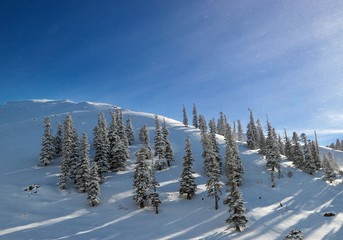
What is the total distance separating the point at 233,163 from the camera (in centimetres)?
5050

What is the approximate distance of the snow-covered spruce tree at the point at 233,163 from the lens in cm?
4950

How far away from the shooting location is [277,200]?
193ft

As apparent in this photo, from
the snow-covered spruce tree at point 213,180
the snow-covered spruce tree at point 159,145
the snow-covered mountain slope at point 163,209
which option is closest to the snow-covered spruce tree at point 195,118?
the snow-covered mountain slope at point 163,209

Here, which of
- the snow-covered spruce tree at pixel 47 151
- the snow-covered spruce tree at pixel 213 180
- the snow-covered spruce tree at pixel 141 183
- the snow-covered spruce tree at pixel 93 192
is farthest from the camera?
the snow-covered spruce tree at pixel 47 151

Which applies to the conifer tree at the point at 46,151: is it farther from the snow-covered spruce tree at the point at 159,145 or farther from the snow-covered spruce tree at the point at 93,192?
the snow-covered spruce tree at the point at 159,145

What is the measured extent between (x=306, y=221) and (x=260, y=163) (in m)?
39.4

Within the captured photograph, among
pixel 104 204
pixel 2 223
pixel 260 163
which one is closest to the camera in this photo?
pixel 2 223

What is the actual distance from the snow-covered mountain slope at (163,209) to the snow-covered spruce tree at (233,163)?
3544mm

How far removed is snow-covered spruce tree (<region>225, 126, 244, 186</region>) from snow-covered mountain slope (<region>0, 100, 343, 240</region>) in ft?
11.6

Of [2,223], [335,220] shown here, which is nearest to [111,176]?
[2,223]

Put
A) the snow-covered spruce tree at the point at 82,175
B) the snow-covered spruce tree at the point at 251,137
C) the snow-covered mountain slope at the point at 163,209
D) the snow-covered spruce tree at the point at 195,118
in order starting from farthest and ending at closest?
the snow-covered spruce tree at the point at 195,118
the snow-covered spruce tree at the point at 251,137
the snow-covered spruce tree at the point at 82,175
the snow-covered mountain slope at the point at 163,209

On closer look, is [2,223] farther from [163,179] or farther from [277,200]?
[277,200]

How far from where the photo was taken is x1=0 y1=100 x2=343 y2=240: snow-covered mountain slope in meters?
40.0

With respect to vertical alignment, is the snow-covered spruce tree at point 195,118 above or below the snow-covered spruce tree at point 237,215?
above
